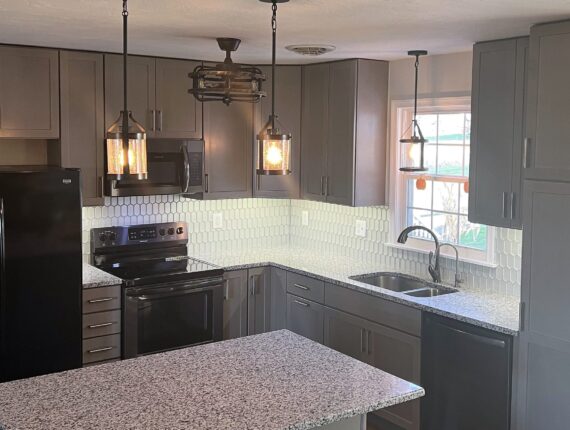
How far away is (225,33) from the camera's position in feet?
12.3

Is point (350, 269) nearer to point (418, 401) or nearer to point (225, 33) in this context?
point (418, 401)

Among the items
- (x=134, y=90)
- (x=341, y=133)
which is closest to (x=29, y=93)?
(x=134, y=90)

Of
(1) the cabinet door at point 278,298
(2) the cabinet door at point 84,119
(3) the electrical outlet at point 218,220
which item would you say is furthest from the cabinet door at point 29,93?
(1) the cabinet door at point 278,298

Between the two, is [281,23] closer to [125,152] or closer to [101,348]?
[125,152]

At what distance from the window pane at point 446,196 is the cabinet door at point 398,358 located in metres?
0.92

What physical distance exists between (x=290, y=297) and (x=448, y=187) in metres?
1.32

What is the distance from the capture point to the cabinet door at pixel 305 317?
193 inches

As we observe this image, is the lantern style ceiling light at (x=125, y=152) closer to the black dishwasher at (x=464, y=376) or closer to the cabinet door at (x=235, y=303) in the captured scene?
the black dishwasher at (x=464, y=376)

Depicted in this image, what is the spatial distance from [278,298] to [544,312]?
86.9 inches

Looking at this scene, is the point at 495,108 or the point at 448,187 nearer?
the point at 495,108

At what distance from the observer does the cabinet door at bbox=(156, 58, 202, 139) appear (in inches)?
194

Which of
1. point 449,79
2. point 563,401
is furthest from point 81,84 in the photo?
point 563,401

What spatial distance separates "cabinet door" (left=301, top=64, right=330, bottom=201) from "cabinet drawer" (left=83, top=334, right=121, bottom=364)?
1730mm

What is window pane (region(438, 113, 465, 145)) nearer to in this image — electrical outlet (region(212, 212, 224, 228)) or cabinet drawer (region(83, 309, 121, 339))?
electrical outlet (region(212, 212, 224, 228))
